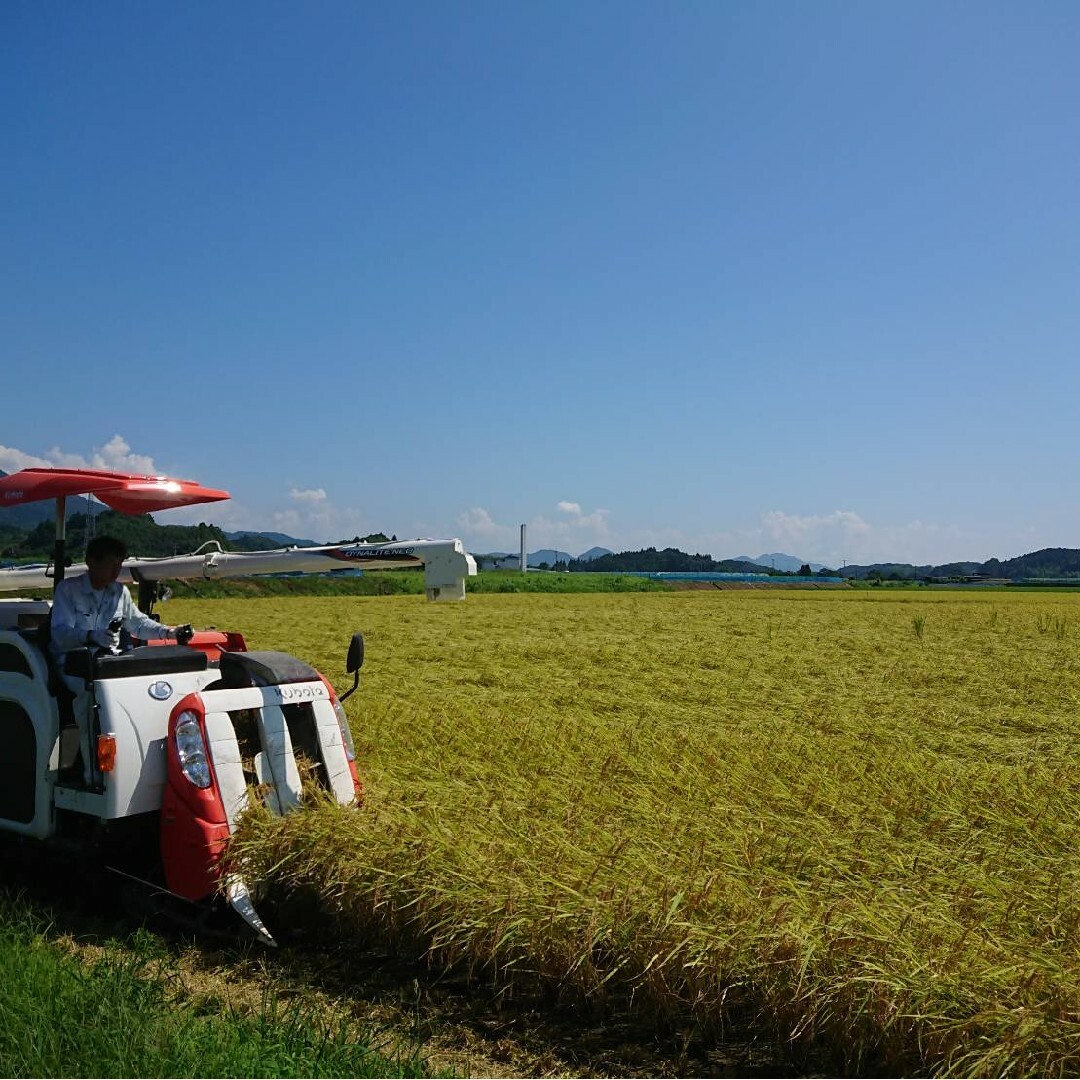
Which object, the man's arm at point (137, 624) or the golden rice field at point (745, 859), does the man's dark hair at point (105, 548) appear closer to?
the man's arm at point (137, 624)

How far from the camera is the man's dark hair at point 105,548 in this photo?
18.1 ft

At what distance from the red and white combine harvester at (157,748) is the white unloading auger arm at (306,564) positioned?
3.12 ft

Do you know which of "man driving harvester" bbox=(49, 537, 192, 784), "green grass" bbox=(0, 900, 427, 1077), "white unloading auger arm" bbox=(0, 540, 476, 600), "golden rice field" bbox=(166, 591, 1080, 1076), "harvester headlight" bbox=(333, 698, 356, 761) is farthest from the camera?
"white unloading auger arm" bbox=(0, 540, 476, 600)

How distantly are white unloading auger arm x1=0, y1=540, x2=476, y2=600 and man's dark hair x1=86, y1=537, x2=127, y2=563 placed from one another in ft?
4.81

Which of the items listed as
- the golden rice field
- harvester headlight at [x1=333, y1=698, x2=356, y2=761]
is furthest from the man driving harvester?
the golden rice field

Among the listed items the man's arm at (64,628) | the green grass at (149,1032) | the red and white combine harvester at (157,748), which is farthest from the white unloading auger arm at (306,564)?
the green grass at (149,1032)

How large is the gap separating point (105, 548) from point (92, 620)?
41cm

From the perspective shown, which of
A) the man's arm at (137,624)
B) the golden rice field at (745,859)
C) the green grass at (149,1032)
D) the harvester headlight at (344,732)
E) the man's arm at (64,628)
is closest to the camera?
the green grass at (149,1032)

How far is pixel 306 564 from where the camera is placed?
711 centimetres

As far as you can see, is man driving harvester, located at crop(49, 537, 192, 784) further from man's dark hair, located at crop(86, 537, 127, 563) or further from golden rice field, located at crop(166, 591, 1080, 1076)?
golden rice field, located at crop(166, 591, 1080, 1076)

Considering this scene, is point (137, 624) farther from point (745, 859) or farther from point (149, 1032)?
point (745, 859)

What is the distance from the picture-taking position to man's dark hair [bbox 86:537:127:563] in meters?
5.51

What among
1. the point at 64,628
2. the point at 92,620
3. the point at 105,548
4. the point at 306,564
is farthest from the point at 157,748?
the point at 306,564

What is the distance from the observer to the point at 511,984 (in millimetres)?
3779
